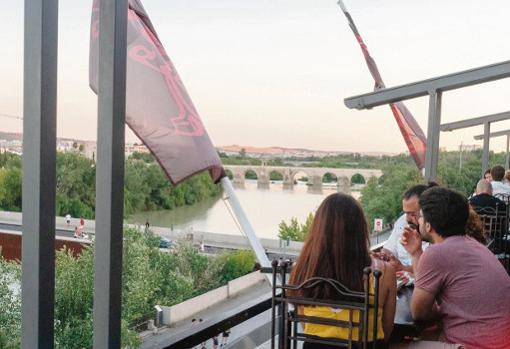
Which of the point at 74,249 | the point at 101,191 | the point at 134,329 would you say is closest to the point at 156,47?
the point at 101,191

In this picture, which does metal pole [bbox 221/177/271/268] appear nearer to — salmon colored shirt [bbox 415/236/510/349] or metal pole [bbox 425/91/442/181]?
metal pole [bbox 425/91/442/181]

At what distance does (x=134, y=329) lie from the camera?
3188cm

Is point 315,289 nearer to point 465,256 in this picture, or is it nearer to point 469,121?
point 465,256

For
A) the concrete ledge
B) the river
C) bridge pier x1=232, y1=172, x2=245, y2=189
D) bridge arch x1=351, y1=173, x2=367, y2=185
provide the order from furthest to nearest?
bridge pier x1=232, y1=172, x2=245, y2=189
the river
bridge arch x1=351, y1=173, x2=367, y2=185
the concrete ledge

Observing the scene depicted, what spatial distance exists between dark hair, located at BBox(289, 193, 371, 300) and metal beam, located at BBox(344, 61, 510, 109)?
185 cm

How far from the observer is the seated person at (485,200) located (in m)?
3.57

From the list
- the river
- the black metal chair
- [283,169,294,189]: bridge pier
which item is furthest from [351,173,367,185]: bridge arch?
the black metal chair

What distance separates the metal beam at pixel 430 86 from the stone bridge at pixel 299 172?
30.6m

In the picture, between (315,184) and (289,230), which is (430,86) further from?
(315,184)

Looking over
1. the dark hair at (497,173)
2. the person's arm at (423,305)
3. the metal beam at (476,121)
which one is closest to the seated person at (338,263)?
the person's arm at (423,305)

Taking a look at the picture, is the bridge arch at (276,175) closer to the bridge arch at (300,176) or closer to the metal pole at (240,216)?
the bridge arch at (300,176)

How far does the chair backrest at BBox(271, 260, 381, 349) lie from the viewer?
1331mm

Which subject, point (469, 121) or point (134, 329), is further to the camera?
point (134, 329)

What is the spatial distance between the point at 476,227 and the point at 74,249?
36205 mm
